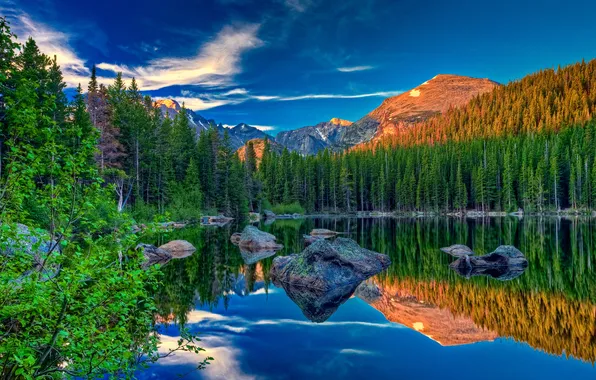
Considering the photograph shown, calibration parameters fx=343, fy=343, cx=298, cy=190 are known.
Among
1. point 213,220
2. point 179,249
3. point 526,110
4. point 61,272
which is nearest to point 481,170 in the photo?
point 526,110

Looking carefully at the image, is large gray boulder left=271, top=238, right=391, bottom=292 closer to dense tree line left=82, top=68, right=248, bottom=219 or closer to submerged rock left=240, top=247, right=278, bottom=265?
submerged rock left=240, top=247, right=278, bottom=265

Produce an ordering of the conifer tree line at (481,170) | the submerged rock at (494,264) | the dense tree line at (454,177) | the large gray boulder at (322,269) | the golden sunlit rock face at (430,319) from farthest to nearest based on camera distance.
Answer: the conifer tree line at (481,170)
the dense tree line at (454,177)
the submerged rock at (494,264)
the large gray boulder at (322,269)
the golden sunlit rock face at (430,319)

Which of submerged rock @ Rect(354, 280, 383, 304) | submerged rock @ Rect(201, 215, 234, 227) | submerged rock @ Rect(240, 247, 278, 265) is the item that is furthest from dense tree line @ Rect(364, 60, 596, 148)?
submerged rock @ Rect(354, 280, 383, 304)

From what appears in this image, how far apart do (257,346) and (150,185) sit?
4918cm

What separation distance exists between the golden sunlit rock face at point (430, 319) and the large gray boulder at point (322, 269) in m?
2.37

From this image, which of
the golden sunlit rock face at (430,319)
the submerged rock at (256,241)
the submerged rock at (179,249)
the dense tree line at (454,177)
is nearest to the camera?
the golden sunlit rock face at (430,319)

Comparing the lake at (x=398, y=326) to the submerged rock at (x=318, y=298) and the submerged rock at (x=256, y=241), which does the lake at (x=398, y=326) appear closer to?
the submerged rock at (x=318, y=298)

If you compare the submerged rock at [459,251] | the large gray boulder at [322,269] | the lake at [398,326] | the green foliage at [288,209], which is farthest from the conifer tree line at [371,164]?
the submerged rock at [459,251]

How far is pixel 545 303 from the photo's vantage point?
14.0 m

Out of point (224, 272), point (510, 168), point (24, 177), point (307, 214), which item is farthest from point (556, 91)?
point (24, 177)

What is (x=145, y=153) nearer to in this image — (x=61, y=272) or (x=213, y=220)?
(x=213, y=220)

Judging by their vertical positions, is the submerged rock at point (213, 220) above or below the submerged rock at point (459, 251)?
above

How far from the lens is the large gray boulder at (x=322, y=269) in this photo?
56.0ft

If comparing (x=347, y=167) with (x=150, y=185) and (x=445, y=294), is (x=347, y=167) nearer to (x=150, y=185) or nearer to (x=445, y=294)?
(x=150, y=185)
